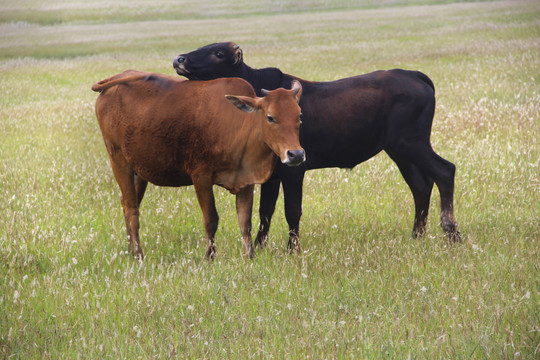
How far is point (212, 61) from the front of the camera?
6984 millimetres

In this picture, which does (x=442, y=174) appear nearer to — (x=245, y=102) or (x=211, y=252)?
(x=245, y=102)

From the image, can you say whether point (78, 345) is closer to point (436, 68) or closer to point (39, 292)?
point (39, 292)

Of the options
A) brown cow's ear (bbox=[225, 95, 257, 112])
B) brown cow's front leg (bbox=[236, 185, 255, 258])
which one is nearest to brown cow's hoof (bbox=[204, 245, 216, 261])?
brown cow's front leg (bbox=[236, 185, 255, 258])

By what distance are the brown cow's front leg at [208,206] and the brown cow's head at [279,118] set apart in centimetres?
78

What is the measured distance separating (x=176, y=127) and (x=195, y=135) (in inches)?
8.8

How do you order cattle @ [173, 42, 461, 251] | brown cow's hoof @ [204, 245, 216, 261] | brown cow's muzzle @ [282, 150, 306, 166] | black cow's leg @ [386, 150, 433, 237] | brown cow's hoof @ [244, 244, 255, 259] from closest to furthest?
brown cow's muzzle @ [282, 150, 306, 166]
brown cow's hoof @ [244, 244, 255, 259]
brown cow's hoof @ [204, 245, 216, 261]
cattle @ [173, 42, 461, 251]
black cow's leg @ [386, 150, 433, 237]

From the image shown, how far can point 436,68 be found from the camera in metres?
21.8

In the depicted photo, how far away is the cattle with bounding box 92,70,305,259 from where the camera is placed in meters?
6.16

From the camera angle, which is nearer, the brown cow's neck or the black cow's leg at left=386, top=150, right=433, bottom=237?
the brown cow's neck

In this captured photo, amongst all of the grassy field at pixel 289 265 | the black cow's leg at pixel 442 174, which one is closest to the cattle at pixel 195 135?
the grassy field at pixel 289 265

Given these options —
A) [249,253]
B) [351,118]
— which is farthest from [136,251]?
[351,118]

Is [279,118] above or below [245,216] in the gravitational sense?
above

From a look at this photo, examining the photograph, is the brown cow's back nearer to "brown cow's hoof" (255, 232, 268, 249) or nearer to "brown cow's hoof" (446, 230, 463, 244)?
"brown cow's hoof" (255, 232, 268, 249)

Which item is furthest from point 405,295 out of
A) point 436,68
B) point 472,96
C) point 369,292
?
point 436,68
